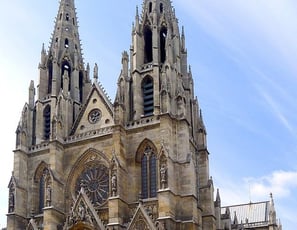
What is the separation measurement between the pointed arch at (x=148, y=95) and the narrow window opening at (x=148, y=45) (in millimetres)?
2448

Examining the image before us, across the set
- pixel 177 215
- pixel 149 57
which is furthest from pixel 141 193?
pixel 149 57

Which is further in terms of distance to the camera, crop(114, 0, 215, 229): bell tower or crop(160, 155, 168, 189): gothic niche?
crop(114, 0, 215, 229): bell tower

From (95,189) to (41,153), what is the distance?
20.0 feet

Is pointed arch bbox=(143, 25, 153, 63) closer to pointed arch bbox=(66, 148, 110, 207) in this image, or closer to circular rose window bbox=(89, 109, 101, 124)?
circular rose window bbox=(89, 109, 101, 124)

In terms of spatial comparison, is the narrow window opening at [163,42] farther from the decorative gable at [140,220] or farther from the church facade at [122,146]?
the decorative gable at [140,220]

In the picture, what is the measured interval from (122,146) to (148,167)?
247 cm

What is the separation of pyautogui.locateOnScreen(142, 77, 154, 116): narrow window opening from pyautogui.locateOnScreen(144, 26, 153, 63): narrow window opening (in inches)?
99.0

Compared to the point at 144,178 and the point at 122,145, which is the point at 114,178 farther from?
the point at 122,145

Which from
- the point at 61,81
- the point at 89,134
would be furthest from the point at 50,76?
the point at 89,134

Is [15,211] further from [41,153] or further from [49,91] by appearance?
[49,91]

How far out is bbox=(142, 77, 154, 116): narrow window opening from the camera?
44.1 metres

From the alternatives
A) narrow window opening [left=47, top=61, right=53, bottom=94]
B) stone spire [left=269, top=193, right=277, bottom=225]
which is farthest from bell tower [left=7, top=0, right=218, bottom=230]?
stone spire [left=269, top=193, right=277, bottom=225]

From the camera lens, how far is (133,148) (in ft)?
138

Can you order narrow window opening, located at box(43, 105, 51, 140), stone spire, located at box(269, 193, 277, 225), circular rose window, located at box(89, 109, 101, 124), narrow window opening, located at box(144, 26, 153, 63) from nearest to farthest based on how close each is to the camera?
1. circular rose window, located at box(89, 109, 101, 124)
2. narrow window opening, located at box(144, 26, 153, 63)
3. narrow window opening, located at box(43, 105, 51, 140)
4. stone spire, located at box(269, 193, 277, 225)
